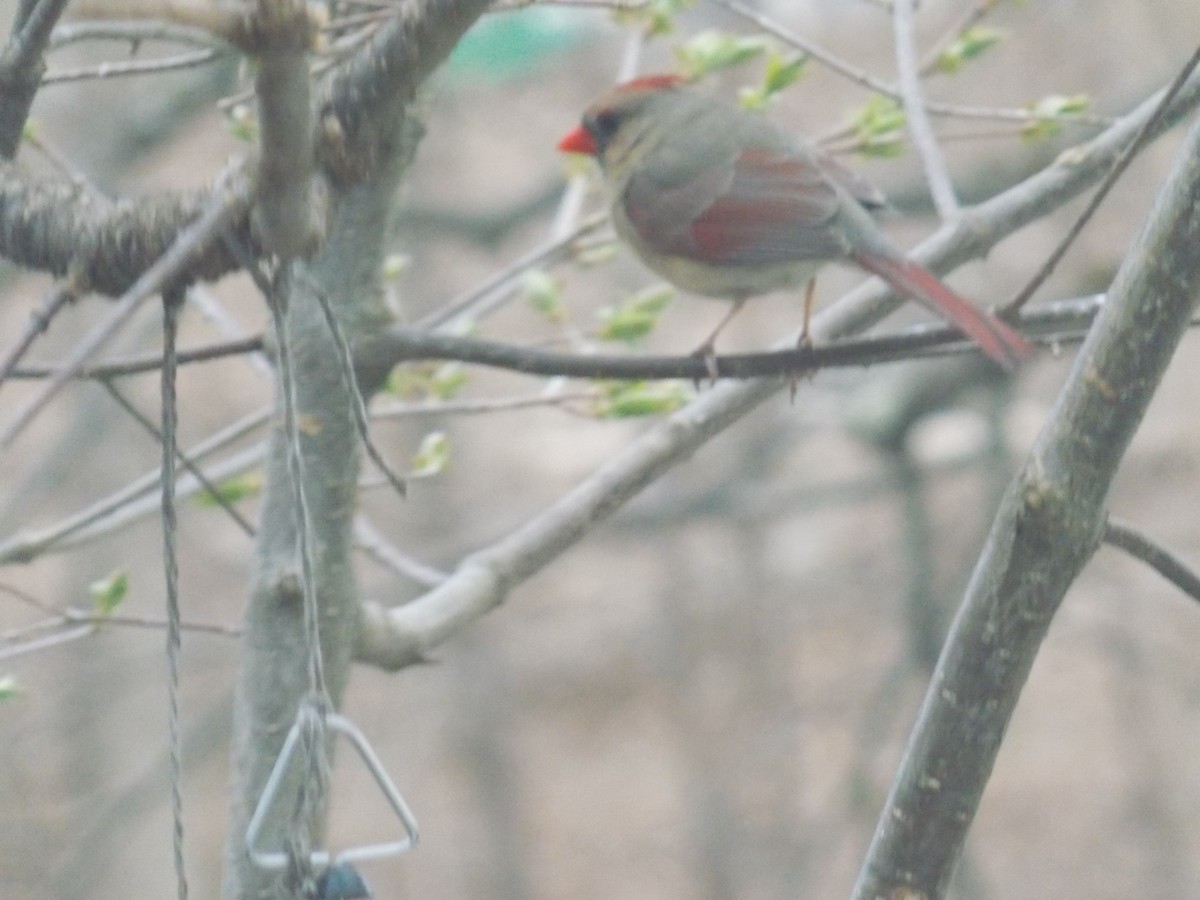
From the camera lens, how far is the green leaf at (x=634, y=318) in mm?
3408

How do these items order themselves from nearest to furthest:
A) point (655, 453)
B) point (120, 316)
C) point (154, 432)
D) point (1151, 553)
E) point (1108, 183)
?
point (120, 316), point (1108, 183), point (154, 432), point (1151, 553), point (655, 453)

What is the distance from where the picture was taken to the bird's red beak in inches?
152

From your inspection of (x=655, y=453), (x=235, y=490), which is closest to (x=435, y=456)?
(x=235, y=490)

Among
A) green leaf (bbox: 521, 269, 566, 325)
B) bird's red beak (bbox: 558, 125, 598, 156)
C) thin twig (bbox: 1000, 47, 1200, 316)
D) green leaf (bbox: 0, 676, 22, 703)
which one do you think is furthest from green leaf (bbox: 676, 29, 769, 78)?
green leaf (bbox: 0, 676, 22, 703)

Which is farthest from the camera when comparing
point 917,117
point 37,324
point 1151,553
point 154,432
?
point 917,117

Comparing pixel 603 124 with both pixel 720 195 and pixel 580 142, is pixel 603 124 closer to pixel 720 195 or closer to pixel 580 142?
pixel 580 142

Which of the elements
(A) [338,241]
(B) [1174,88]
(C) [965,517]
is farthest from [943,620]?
(B) [1174,88]

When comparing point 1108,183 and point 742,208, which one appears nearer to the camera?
point 1108,183

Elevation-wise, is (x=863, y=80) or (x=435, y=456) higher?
(x=863, y=80)

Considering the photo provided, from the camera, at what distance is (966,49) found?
3523 mm

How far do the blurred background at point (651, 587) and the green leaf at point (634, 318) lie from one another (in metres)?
0.68

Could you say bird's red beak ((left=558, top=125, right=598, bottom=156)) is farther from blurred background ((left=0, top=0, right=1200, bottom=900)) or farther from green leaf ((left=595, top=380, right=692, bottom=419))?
green leaf ((left=595, top=380, right=692, bottom=419))

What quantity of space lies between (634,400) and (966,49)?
101 cm

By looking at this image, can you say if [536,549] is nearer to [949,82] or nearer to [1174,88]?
[1174,88]
